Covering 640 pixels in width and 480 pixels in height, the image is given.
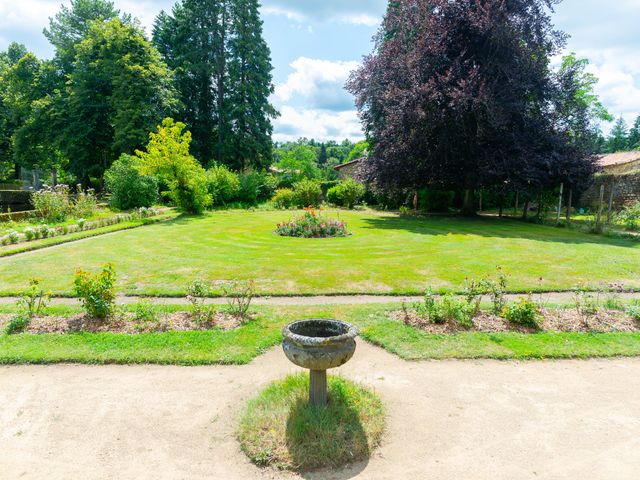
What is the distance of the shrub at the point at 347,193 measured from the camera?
31.2 meters

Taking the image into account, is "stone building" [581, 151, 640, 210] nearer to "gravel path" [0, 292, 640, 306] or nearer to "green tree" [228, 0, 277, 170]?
"gravel path" [0, 292, 640, 306]

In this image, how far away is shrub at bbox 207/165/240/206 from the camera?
96.8ft

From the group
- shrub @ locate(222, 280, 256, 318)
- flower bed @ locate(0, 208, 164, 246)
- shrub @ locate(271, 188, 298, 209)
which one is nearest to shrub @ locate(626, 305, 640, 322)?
shrub @ locate(222, 280, 256, 318)

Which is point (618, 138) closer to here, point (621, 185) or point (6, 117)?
point (621, 185)

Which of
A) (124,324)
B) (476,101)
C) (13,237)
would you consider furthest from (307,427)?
(476,101)

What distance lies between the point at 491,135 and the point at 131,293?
19.5 m

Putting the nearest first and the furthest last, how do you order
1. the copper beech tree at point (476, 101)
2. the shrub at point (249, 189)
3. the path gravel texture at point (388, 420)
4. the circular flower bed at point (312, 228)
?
Result: the path gravel texture at point (388, 420)
the circular flower bed at point (312, 228)
the copper beech tree at point (476, 101)
the shrub at point (249, 189)

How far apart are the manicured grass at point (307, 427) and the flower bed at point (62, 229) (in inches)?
551

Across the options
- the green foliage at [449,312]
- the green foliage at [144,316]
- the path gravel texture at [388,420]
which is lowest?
the path gravel texture at [388,420]

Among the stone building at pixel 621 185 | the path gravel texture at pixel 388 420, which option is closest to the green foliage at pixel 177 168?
the path gravel texture at pixel 388 420

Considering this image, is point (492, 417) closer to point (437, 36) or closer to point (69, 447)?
point (69, 447)

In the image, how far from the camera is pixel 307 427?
3629 mm

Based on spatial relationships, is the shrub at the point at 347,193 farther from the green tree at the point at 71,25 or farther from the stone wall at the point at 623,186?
Result: the green tree at the point at 71,25

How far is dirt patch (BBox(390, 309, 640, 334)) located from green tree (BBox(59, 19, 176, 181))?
30631 mm
